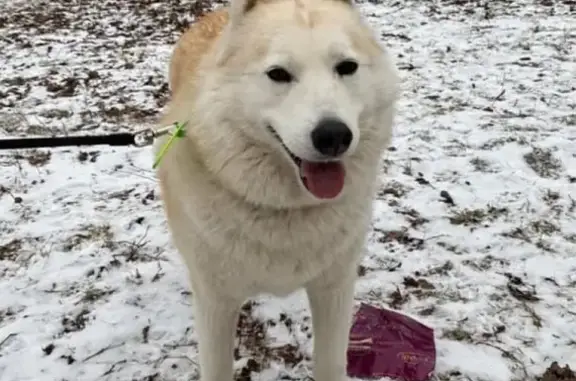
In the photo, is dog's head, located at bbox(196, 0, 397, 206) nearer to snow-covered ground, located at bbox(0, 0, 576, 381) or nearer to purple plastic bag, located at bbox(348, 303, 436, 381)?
purple plastic bag, located at bbox(348, 303, 436, 381)

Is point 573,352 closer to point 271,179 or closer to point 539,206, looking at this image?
point 539,206

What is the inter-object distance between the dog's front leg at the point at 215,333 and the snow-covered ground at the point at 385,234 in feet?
0.93

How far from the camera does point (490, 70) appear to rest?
19.6 feet

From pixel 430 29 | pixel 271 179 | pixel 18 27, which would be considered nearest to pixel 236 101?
pixel 271 179

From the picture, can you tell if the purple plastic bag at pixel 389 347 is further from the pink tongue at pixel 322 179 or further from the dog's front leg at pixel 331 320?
the pink tongue at pixel 322 179

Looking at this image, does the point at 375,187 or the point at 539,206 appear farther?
the point at 539,206

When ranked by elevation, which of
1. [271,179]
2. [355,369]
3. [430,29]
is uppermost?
[271,179]

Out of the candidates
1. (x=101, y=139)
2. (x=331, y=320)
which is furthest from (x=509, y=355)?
(x=101, y=139)

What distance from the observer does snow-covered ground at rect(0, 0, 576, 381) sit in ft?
9.59

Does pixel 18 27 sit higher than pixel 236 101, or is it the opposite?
pixel 236 101

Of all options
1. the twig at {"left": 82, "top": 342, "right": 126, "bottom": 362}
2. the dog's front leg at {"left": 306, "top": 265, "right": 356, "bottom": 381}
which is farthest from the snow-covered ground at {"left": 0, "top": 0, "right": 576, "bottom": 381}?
the dog's front leg at {"left": 306, "top": 265, "right": 356, "bottom": 381}

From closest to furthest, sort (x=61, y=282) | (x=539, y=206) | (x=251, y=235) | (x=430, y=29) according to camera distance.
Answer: (x=251, y=235), (x=61, y=282), (x=539, y=206), (x=430, y=29)

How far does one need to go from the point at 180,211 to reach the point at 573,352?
179 centimetres

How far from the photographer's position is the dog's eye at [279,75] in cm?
203
